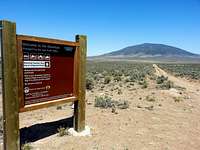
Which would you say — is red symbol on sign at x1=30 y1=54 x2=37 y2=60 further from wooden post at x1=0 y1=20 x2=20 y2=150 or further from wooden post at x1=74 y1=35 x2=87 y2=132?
wooden post at x1=74 y1=35 x2=87 y2=132

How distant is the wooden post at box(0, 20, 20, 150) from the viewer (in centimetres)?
482

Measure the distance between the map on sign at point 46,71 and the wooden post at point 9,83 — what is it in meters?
0.34

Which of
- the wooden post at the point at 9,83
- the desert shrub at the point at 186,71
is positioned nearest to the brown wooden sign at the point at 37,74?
the wooden post at the point at 9,83

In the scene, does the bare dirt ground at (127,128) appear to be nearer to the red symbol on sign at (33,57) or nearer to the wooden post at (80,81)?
the wooden post at (80,81)

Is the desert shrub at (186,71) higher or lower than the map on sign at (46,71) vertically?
lower

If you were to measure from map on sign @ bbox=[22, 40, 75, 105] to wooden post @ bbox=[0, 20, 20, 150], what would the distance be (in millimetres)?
343

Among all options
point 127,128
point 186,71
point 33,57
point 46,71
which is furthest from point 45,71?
point 186,71

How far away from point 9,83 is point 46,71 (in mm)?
1083

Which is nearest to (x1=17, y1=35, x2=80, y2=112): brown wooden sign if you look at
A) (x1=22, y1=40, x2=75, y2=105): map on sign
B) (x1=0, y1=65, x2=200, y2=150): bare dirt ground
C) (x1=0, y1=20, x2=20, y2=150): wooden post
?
(x1=22, y1=40, x2=75, y2=105): map on sign

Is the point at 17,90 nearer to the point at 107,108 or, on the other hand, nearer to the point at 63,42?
the point at 63,42

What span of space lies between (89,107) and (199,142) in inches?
185

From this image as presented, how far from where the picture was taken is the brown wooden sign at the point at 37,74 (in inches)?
194

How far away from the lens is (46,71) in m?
5.88

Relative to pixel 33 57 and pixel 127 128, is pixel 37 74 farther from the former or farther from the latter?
pixel 127 128
